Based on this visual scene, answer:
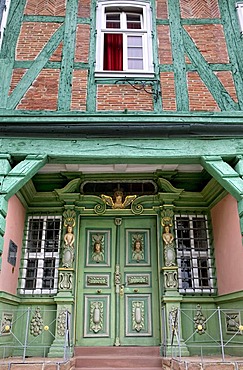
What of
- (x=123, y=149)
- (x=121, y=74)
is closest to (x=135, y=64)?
(x=121, y=74)

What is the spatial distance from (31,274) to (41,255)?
1.24ft

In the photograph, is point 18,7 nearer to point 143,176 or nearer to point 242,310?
point 143,176

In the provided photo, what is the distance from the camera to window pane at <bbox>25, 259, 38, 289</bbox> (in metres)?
6.57

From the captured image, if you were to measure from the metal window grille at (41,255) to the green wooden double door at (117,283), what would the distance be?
0.47 meters

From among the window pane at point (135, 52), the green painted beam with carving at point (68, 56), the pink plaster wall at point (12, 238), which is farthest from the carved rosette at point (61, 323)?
the window pane at point (135, 52)

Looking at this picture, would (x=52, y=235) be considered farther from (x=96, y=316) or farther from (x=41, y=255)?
(x=96, y=316)

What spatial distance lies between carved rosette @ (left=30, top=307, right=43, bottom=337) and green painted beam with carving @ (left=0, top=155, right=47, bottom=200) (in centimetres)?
244

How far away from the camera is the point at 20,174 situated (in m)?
5.22

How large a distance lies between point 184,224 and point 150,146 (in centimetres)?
209

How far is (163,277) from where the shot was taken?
651 centimetres

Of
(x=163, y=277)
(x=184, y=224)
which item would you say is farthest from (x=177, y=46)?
(x=163, y=277)

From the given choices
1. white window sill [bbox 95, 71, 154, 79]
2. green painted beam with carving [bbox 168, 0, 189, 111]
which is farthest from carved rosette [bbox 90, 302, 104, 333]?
white window sill [bbox 95, 71, 154, 79]

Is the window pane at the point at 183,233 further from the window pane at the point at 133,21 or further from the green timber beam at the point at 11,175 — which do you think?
the window pane at the point at 133,21

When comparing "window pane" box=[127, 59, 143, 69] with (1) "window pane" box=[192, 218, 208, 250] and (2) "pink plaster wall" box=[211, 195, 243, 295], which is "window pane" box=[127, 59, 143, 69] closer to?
(2) "pink plaster wall" box=[211, 195, 243, 295]
